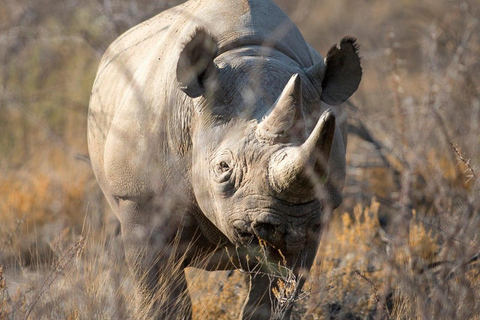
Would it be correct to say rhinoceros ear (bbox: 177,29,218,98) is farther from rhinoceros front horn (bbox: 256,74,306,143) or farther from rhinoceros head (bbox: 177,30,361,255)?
rhinoceros front horn (bbox: 256,74,306,143)

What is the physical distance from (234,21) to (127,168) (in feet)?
3.28

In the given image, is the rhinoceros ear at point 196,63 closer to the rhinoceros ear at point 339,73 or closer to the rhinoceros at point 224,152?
the rhinoceros at point 224,152

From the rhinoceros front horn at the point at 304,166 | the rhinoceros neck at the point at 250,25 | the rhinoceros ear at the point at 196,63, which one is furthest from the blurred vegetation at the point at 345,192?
the rhinoceros ear at the point at 196,63

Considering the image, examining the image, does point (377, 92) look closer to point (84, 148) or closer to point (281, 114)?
point (84, 148)

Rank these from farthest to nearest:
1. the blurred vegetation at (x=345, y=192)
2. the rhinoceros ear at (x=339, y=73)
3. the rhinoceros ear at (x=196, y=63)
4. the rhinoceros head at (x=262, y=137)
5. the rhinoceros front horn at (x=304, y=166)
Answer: the rhinoceros ear at (x=339, y=73) < the rhinoceros ear at (x=196, y=63) < the blurred vegetation at (x=345, y=192) < the rhinoceros head at (x=262, y=137) < the rhinoceros front horn at (x=304, y=166)

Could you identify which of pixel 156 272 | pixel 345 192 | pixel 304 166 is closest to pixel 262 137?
pixel 304 166

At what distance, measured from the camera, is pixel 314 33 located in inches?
605

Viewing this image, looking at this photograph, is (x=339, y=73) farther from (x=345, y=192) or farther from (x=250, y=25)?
(x=345, y=192)

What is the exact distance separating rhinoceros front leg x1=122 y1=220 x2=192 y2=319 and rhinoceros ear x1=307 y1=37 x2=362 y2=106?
1.18 meters

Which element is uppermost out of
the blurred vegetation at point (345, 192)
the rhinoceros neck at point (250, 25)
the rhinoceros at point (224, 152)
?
the rhinoceros neck at point (250, 25)

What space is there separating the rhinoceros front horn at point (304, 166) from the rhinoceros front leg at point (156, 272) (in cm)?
107

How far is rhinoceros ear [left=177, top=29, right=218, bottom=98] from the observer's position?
447cm

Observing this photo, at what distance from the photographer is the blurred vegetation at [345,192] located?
14.0 ft

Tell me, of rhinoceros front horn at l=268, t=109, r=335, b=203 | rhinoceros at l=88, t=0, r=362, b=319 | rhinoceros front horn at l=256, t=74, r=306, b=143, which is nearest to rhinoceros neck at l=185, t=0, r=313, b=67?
rhinoceros at l=88, t=0, r=362, b=319
